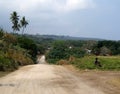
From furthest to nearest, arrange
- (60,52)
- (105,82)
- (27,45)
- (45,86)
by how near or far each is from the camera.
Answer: (60,52) → (27,45) → (105,82) → (45,86)

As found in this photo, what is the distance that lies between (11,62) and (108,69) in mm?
12443

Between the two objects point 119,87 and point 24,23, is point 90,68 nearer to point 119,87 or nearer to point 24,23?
point 119,87

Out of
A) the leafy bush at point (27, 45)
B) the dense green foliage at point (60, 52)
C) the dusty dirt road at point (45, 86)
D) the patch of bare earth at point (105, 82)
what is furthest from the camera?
the leafy bush at point (27, 45)

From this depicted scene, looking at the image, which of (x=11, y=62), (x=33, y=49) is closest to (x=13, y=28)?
(x=33, y=49)

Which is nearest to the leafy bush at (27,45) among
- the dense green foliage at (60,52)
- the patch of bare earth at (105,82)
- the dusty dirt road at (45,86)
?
the dense green foliage at (60,52)

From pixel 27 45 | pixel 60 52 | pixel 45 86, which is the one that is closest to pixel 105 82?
pixel 45 86

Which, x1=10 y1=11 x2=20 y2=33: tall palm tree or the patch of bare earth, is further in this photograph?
x1=10 y1=11 x2=20 y2=33: tall palm tree

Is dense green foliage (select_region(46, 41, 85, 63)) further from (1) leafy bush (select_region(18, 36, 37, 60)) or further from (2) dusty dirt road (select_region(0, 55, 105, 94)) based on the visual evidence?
(2) dusty dirt road (select_region(0, 55, 105, 94))

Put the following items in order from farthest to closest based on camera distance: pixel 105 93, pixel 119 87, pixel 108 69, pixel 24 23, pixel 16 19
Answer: pixel 24 23
pixel 16 19
pixel 108 69
pixel 119 87
pixel 105 93

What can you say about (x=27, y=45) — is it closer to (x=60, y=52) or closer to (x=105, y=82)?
(x=60, y=52)

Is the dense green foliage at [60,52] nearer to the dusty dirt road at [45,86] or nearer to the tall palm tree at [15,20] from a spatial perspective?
the tall palm tree at [15,20]

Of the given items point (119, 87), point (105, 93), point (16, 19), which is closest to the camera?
point (105, 93)

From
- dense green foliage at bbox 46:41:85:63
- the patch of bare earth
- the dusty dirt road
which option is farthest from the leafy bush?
the dusty dirt road

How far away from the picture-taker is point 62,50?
9731 cm
